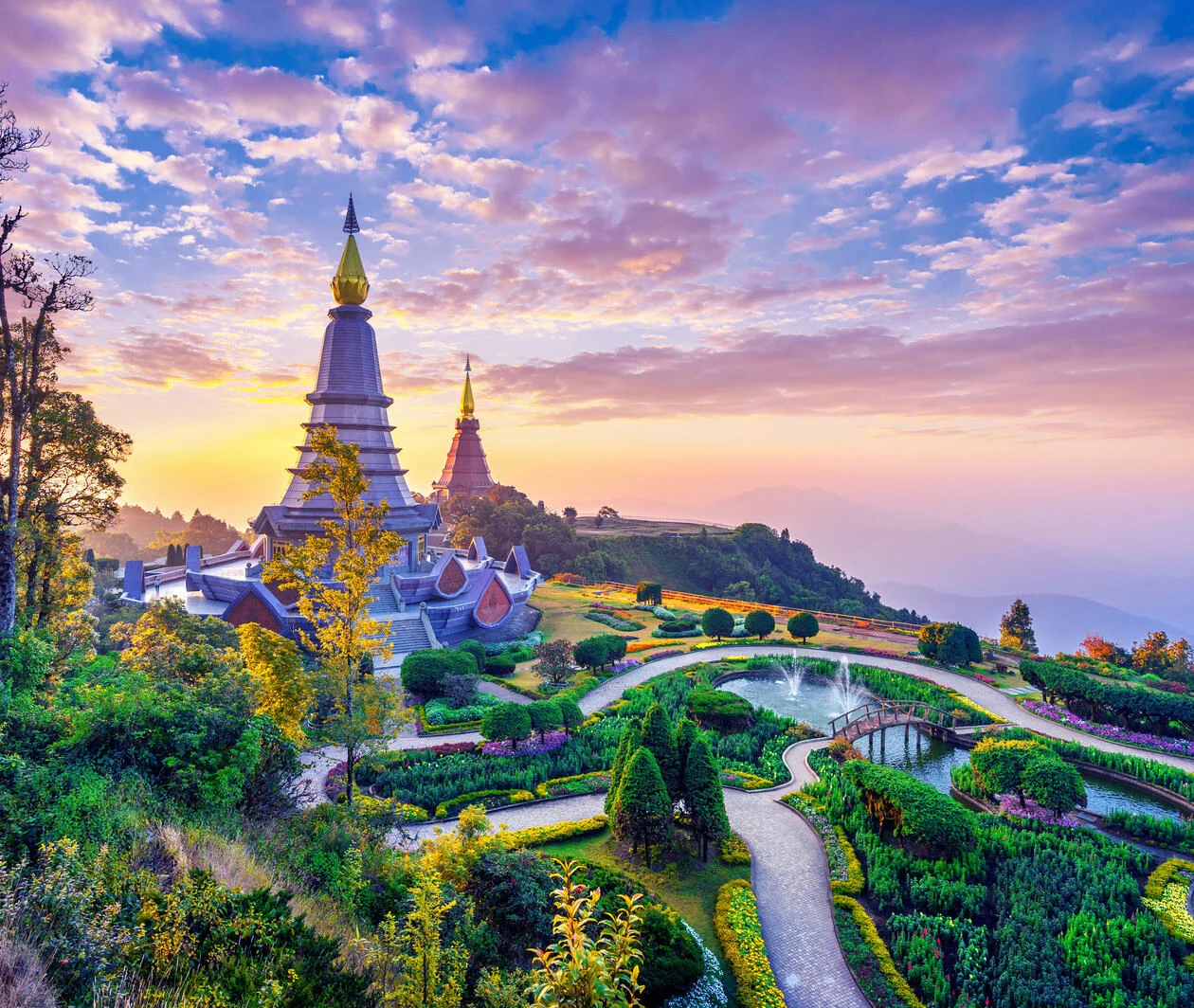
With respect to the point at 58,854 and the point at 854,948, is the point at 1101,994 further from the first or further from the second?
the point at 58,854

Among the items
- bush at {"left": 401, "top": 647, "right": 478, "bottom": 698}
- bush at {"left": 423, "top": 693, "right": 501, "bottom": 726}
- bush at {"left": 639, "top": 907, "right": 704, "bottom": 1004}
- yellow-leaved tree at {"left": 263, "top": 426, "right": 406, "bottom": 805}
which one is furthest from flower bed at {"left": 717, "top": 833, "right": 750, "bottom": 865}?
bush at {"left": 401, "top": 647, "right": 478, "bottom": 698}

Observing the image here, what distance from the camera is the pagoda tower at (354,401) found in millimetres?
35781

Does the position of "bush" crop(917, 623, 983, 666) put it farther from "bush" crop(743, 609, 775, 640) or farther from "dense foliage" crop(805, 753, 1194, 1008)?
"dense foliage" crop(805, 753, 1194, 1008)

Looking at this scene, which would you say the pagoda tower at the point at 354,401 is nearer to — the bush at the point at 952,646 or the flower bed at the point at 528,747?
the flower bed at the point at 528,747

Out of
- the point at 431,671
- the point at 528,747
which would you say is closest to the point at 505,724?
the point at 528,747

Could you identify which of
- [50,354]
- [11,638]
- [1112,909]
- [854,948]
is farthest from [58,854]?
[1112,909]

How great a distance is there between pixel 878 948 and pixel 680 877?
166 inches

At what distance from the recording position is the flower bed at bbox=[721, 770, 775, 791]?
19.0 m

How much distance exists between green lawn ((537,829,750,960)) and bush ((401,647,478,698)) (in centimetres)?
1092

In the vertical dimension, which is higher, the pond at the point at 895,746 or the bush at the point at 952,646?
the bush at the point at 952,646

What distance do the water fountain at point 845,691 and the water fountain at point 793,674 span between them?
1658 mm

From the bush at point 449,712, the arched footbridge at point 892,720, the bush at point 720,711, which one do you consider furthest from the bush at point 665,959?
the arched footbridge at point 892,720

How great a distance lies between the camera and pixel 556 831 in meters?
15.7

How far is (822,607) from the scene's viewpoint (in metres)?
61.7
